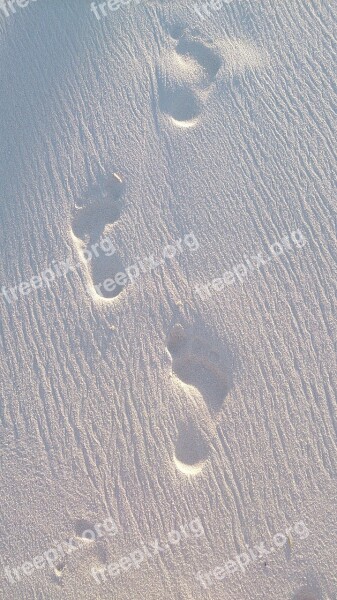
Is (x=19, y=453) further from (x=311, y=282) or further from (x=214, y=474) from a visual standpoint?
(x=311, y=282)

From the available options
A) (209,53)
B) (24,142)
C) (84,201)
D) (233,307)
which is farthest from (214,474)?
(209,53)

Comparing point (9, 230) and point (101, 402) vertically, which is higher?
point (9, 230)
